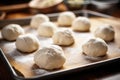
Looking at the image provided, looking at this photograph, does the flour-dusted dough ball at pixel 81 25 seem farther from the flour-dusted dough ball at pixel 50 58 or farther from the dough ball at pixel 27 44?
the flour-dusted dough ball at pixel 50 58

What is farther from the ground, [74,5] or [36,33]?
[74,5]

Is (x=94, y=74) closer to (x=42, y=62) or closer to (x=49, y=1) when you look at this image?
(x=42, y=62)

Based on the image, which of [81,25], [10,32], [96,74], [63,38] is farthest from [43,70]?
[81,25]

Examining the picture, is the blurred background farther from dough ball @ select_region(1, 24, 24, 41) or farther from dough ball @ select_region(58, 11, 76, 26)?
dough ball @ select_region(1, 24, 24, 41)

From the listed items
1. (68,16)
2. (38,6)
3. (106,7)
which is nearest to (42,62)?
(68,16)

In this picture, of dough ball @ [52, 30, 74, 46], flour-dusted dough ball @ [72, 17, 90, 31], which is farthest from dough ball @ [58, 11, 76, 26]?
dough ball @ [52, 30, 74, 46]

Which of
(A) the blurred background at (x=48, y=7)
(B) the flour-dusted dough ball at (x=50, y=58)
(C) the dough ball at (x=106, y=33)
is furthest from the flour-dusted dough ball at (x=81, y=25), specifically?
(B) the flour-dusted dough ball at (x=50, y=58)
